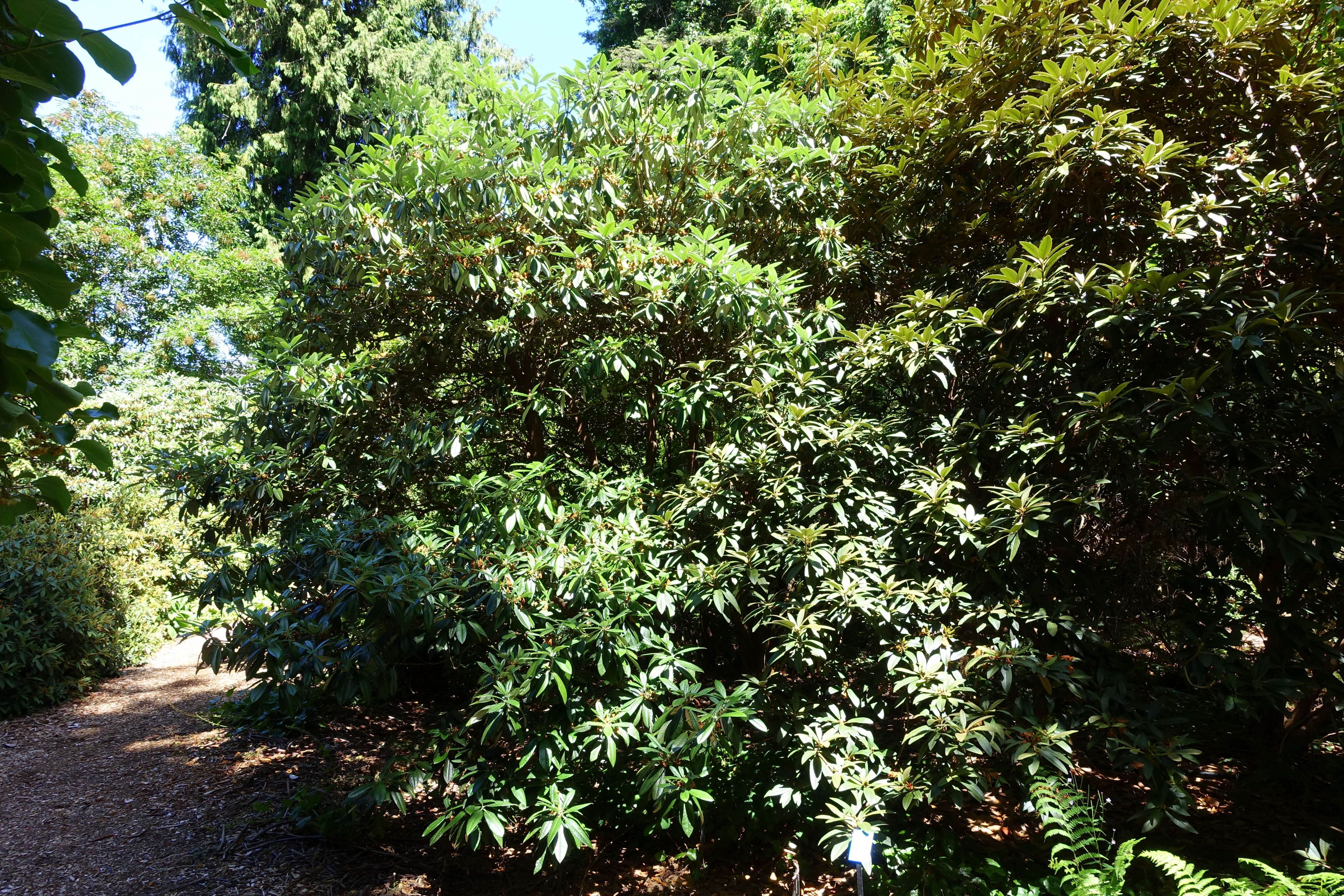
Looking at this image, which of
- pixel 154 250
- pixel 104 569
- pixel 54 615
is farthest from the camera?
pixel 154 250

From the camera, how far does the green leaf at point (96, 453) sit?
1.17m

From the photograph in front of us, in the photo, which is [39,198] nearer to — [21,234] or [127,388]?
[21,234]

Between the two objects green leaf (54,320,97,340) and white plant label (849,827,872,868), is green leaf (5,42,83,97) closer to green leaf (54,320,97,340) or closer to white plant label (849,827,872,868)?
green leaf (54,320,97,340)

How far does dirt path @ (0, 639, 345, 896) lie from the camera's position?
377 cm

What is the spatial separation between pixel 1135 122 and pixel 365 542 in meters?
4.12

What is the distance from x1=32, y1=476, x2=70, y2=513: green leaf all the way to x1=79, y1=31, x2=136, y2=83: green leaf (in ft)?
2.08

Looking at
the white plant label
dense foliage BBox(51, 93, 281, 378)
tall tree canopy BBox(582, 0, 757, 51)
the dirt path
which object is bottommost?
the dirt path

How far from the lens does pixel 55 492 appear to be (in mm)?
1274

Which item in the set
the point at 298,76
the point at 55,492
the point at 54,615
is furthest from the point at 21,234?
the point at 298,76

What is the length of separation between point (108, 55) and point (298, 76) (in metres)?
18.6

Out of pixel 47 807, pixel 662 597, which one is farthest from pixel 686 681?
pixel 47 807

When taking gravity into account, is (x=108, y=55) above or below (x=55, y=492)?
above

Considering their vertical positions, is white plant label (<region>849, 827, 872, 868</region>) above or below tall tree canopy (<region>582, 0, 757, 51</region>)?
below

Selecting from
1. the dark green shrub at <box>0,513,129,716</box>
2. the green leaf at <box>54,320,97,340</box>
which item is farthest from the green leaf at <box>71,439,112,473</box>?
the dark green shrub at <box>0,513,129,716</box>
